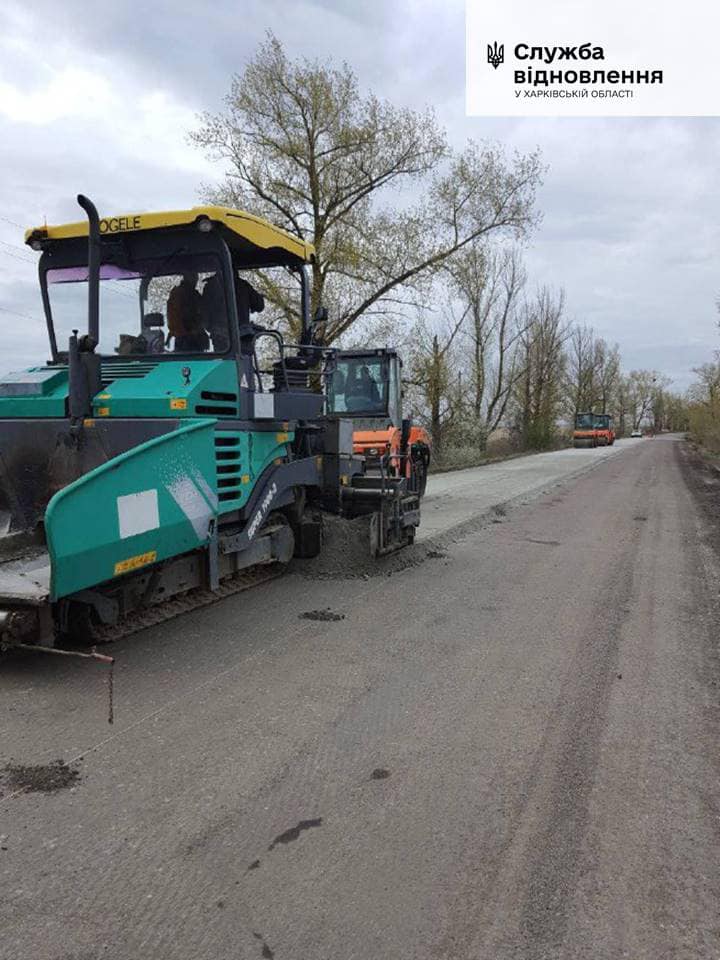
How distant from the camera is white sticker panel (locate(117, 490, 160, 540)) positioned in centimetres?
435

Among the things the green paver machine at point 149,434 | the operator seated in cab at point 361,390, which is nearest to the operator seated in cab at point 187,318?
the green paver machine at point 149,434

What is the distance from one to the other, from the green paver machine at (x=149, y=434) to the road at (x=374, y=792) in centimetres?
54

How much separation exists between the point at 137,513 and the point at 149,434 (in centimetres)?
81

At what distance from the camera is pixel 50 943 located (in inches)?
89.1

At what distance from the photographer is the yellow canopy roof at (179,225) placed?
5617mm

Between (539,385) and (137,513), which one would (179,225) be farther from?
(539,385)

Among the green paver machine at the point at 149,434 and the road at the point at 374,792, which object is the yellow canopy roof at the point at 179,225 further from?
the road at the point at 374,792

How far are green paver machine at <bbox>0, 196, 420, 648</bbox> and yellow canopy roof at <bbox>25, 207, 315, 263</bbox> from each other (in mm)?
13

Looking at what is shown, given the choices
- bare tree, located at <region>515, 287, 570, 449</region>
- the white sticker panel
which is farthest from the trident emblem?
bare tree, located at <region>515, 287, 570, 449</region>

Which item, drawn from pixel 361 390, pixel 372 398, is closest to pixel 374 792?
pixel 372 398

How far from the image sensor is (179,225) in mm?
5676

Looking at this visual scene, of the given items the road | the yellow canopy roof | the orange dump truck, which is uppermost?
the yellow canopy roof

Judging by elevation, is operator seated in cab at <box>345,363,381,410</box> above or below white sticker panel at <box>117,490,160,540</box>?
above

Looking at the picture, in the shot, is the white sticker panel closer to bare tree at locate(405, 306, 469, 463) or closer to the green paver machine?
the green paver machine
